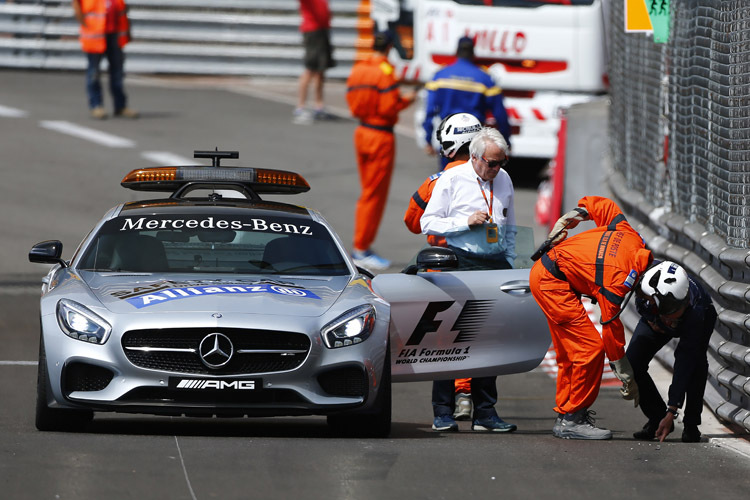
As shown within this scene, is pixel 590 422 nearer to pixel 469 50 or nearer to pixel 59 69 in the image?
pixel 469 50

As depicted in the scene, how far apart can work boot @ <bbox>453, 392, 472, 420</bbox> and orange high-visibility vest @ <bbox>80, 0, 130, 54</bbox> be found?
12336 mm

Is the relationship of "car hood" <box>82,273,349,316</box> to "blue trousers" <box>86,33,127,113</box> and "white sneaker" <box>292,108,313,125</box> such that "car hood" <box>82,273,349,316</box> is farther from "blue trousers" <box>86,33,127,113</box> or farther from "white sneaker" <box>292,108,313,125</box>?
"white sneaker" <box>292,108,313,125</box>

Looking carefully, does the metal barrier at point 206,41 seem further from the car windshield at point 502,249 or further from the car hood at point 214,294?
the car hood at point 214,294

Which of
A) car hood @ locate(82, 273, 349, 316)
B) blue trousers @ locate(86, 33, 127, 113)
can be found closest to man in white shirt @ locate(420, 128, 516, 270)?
car hood @ locate(82, 273, 349, 316)

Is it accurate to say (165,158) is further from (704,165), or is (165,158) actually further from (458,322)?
(458,322)

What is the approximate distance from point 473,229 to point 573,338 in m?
0.98

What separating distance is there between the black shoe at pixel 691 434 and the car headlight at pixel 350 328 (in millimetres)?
1859

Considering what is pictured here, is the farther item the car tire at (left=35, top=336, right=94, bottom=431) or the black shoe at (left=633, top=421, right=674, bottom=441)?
the black shoe at (left=633, top=421, right=674, bottom=441)

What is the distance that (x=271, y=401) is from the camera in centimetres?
756

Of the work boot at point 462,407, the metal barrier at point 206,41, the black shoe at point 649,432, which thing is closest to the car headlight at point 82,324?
the work boot at point 462,407

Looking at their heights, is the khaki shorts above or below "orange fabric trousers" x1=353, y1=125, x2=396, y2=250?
above

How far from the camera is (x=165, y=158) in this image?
61.0 feet

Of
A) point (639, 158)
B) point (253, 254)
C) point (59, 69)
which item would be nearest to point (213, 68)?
point (59, 69)

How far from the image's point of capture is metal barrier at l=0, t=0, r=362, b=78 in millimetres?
24641
